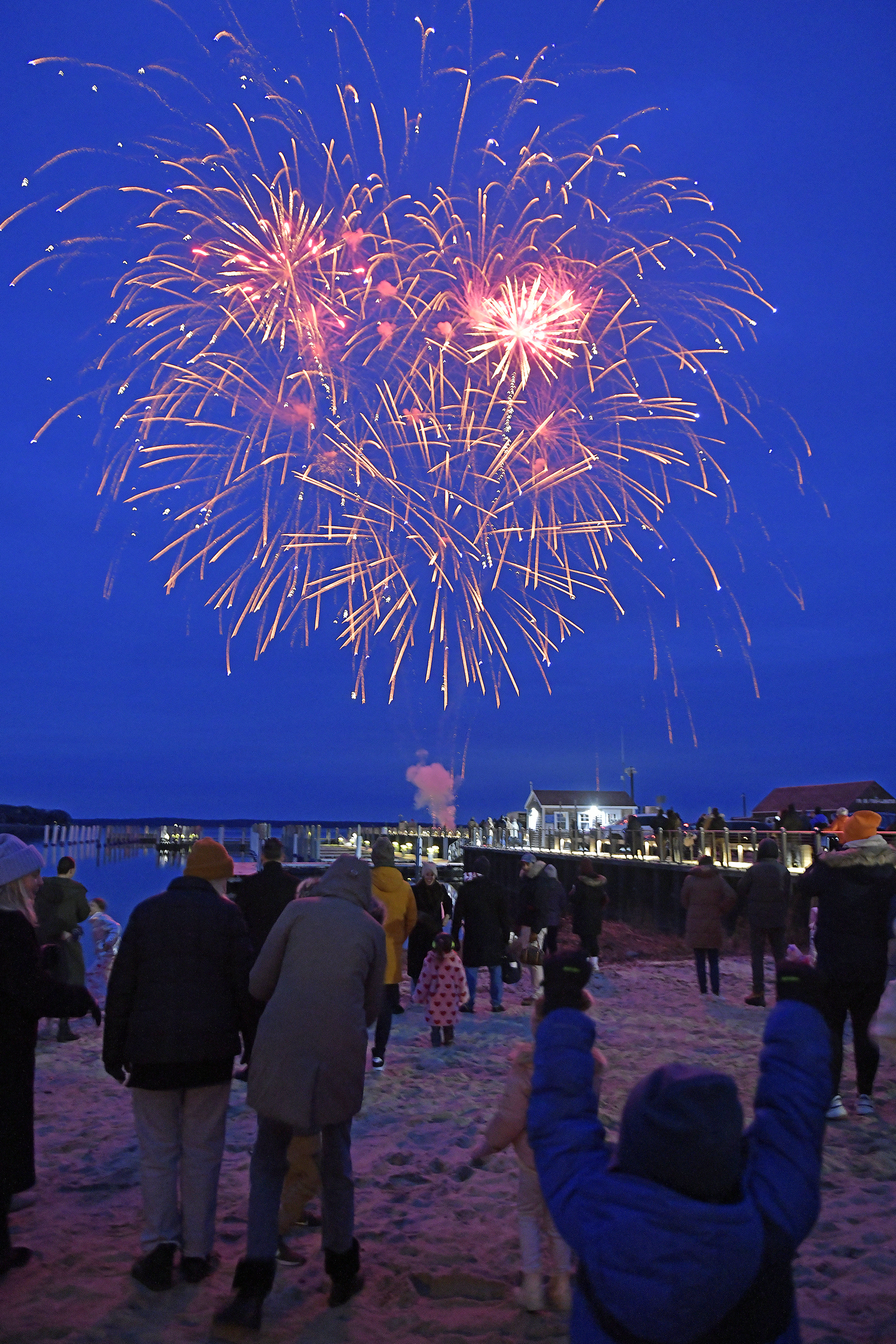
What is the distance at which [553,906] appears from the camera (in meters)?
11.7

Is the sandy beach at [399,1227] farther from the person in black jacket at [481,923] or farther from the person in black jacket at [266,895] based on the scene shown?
the person in black jacket at [481,923]

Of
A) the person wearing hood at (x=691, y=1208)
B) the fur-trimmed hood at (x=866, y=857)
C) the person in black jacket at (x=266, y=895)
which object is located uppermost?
the fur-trimmed hood at (x=866, y=857)

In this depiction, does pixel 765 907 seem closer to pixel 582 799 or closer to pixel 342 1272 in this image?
pixel 342 1272

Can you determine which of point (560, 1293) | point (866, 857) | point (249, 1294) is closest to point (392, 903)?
point (866, 857)

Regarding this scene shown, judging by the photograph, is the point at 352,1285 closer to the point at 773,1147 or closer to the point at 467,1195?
the point at 467,1195

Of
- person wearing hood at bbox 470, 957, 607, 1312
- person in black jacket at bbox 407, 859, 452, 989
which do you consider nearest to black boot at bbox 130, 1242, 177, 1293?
→ person wearing hood at bbox 470, 957, 607, 1312

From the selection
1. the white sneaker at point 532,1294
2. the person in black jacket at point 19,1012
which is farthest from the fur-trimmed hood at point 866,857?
the person in black jacket at point 19,1012

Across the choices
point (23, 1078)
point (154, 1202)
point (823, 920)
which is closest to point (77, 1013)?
point (23, 1078)

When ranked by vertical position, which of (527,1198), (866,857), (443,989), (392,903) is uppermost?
(866,857)

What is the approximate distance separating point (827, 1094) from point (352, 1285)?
2.69 meters

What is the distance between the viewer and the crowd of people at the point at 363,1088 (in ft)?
6.01

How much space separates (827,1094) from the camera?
6.63 feet

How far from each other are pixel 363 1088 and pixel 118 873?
240 feet

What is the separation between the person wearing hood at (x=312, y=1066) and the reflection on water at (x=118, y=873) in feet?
50.2
